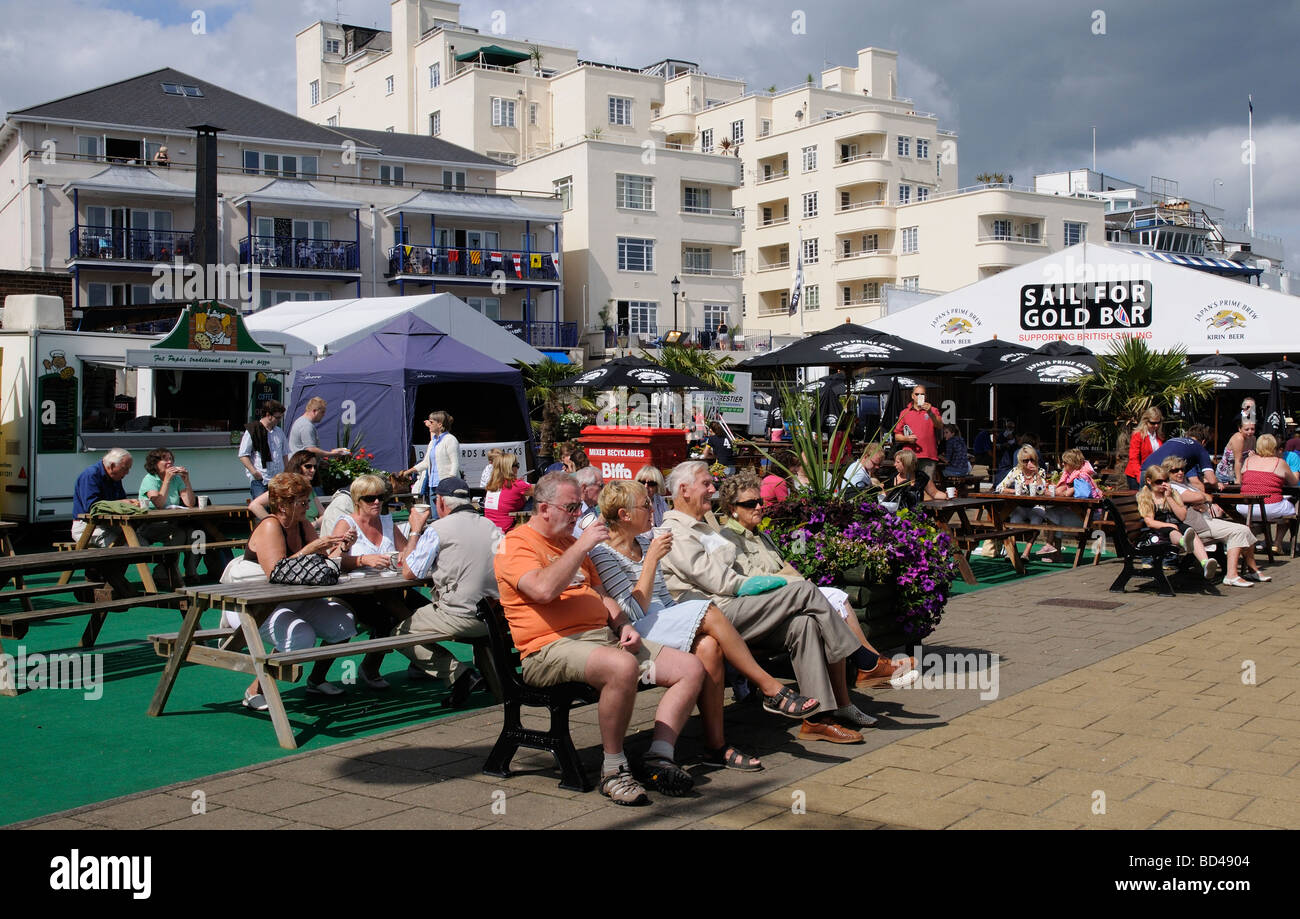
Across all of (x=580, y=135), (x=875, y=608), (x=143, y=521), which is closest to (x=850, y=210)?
(x=580, y=135)

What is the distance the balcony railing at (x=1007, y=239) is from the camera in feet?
200

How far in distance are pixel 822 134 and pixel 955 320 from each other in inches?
1616

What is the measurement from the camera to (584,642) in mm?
5332

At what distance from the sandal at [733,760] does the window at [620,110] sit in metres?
60.5

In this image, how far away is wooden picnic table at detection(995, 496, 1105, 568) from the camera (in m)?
12.5

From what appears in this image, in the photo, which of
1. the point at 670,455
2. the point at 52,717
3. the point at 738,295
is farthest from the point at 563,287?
the point at 52,717

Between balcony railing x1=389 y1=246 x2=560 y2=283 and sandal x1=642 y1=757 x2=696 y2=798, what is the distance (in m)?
43.2

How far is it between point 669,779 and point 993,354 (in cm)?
1793

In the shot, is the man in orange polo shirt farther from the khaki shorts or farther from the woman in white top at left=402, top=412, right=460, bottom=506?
the woman in white top at left=402, top=412, right=460, bottom=506

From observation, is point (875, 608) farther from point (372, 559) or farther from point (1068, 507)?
point (1068, 507)

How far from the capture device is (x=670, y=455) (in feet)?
43.4

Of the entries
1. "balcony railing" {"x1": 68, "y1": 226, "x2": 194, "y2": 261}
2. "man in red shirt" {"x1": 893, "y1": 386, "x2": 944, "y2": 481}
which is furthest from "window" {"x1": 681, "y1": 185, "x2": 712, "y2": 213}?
"man in red shirt" {"x1": 893, "y1": 386, "x2": 944, "y2": 481}
